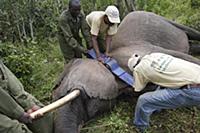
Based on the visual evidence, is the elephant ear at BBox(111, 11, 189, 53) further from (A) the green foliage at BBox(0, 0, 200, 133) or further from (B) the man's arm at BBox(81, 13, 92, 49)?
(A) the green foliage at BBox(0, 0, 200, 133)

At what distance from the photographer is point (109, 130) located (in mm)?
6246

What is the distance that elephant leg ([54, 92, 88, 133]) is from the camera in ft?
18.8

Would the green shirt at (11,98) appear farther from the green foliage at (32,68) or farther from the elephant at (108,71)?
the green foliage at (32,68)

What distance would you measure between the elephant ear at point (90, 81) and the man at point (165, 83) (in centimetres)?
41

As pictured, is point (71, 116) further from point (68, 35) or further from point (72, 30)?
point (72, 30)

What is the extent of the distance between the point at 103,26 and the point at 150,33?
3.59 ft

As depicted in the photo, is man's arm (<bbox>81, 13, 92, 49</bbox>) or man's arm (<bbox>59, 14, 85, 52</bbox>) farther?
man's arm (<bbox>81, 13, 92, 49</bbox>)

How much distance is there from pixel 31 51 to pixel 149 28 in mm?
2068

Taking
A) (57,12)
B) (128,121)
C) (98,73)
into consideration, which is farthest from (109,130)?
(57,12)

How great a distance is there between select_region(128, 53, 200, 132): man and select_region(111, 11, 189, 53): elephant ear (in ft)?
5.31

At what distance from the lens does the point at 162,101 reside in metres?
5.93

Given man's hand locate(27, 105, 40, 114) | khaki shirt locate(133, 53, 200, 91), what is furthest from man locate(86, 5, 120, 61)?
man's hand locate(27, 105, 40, 114)

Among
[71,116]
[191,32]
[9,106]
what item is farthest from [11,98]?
[191,32]

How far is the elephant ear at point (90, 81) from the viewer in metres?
6.10
